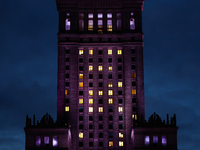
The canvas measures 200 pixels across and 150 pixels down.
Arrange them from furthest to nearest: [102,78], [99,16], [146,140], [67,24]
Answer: [99,16], [67,24], [102,78], [146,140]

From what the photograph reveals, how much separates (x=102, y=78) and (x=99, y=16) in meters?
20.1

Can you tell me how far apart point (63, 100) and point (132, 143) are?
23.8 metres

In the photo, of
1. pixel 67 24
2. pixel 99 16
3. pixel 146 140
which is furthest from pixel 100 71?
pixel 146 140

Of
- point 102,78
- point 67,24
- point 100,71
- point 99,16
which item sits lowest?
point 102,78

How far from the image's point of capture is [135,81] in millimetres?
145375

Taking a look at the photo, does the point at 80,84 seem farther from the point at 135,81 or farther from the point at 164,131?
the point at 164,131

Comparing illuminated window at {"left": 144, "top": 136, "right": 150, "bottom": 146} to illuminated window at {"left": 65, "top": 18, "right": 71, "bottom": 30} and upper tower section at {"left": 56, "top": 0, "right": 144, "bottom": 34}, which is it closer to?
upper tower section at {"left": 56, "top": 0, "right": 144, "bottom": 34}

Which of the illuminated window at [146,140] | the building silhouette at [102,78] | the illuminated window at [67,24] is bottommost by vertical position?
the illuminated window at [146,140]

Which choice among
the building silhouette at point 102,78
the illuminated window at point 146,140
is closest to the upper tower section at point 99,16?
the building silhouette at point 102,78

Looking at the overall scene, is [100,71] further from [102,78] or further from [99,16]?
[99,16]

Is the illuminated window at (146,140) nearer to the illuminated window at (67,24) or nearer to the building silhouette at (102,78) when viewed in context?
the building silhouette at (102,78)

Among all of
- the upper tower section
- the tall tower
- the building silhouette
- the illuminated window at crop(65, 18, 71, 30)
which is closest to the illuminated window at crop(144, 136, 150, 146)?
the building silhouette

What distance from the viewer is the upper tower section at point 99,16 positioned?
151500 millimetres

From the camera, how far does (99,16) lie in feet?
502
